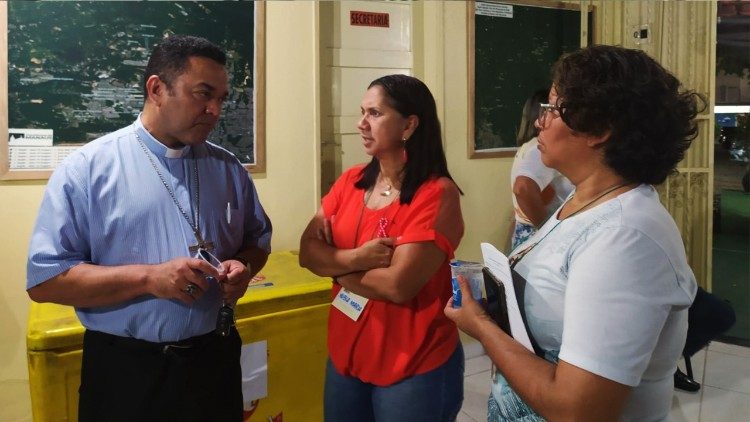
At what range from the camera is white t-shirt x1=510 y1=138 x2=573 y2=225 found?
2.70 m

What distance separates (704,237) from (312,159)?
266 centimetres

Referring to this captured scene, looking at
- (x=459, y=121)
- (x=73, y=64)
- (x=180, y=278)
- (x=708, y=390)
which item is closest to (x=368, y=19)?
(x=459, y=121)

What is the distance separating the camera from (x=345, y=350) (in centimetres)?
158

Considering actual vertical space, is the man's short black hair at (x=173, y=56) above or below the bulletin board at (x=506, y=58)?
below

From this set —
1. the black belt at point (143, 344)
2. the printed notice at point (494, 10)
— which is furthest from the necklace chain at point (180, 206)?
the printed notice at point (494, 10)

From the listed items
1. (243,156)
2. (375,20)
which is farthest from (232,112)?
(375,20)

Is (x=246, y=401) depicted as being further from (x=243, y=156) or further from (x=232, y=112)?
(x=232, y=112)

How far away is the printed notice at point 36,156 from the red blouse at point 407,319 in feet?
4.43

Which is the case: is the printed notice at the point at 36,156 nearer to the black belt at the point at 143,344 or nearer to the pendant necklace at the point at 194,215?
the pendant necklace at the point at 194,215

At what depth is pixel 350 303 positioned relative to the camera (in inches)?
63.5

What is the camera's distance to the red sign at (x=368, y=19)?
3035mm

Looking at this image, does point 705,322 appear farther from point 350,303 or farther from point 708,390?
point 350,303

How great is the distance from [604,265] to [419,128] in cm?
94

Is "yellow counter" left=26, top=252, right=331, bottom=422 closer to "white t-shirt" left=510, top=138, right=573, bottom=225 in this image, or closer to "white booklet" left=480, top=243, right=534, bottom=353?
"white t-shirt" left=510, top=138, right=573, bottom=225
